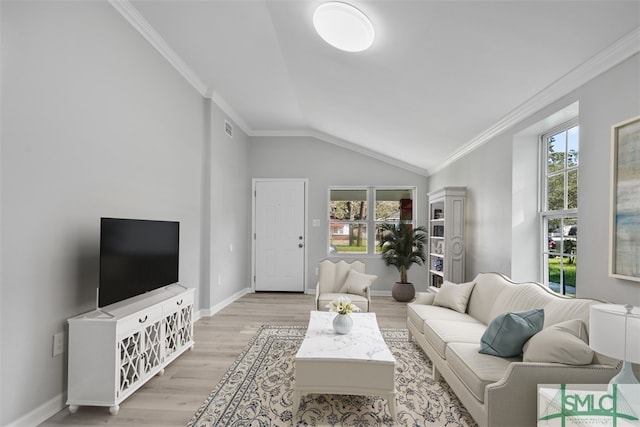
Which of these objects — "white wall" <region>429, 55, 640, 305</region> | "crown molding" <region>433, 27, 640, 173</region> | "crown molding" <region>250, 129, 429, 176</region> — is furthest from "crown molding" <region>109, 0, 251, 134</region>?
"white wall" <region>429, 55, 640, 305</region>

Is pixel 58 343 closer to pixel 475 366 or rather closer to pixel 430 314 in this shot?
pixel 475 366

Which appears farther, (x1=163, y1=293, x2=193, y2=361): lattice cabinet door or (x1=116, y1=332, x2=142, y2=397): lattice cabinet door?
(x1=163, y1=293, x2=193, y2=361): lattice cabinet door

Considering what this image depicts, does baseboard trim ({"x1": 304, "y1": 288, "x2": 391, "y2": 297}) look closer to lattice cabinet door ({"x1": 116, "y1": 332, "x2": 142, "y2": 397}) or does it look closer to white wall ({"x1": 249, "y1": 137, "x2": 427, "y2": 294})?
white wall ({"x1": 249, "y1": 137, "x2": 427, "y2": 294})

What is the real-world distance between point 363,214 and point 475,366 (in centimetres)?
457

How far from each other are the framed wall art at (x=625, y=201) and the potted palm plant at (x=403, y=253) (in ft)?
12.6

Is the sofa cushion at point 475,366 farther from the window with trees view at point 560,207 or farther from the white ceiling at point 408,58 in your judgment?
the white ceiling at point 408,58

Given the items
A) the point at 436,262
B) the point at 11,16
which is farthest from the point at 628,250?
the point at 11,16

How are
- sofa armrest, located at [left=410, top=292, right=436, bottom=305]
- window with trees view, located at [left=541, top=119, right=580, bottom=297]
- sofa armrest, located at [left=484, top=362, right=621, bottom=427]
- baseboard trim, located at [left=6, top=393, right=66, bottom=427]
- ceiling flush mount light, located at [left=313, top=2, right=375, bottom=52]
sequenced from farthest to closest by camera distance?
sofa armrest, located at [left=410, top=292, right=436, bottom=305] → window with trees view, located at [left=541, top=119, right=580, bottom=297] → ceiling flush mount light, located at [left=313, top=2, right=375, bottom=52] → baseboard trim, located at [left=6, top=393, right=66, bottom=427] → sofa armrest, located at [left=484, top=362, right=621, bottom=427]

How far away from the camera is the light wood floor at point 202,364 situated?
90.2 inches

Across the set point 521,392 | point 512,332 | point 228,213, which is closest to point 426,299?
point 512,332

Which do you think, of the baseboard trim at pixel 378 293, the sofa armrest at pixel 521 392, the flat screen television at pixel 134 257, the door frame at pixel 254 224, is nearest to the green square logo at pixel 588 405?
the sofa armrest at pixel 521 392

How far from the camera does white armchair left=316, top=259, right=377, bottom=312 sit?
4586mm

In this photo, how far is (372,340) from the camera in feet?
9.01

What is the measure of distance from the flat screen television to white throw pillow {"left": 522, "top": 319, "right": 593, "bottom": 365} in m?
2.77
